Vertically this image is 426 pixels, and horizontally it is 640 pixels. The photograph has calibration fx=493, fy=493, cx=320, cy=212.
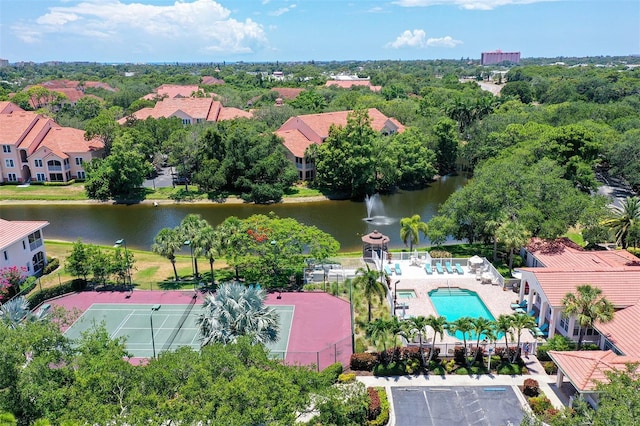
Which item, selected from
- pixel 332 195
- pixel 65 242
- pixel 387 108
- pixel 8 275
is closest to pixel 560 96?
pixel 387 108

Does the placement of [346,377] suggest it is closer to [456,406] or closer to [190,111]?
[456,406]

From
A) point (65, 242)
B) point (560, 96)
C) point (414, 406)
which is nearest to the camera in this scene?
point (414, 406)

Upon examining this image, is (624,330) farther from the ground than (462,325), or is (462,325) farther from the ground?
(462,325)

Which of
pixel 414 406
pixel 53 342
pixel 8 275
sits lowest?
pixel 414 406

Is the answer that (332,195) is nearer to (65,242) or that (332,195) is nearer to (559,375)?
(65,242)

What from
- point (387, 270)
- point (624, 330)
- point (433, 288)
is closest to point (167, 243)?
point (387, 270)

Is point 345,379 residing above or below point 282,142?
below
